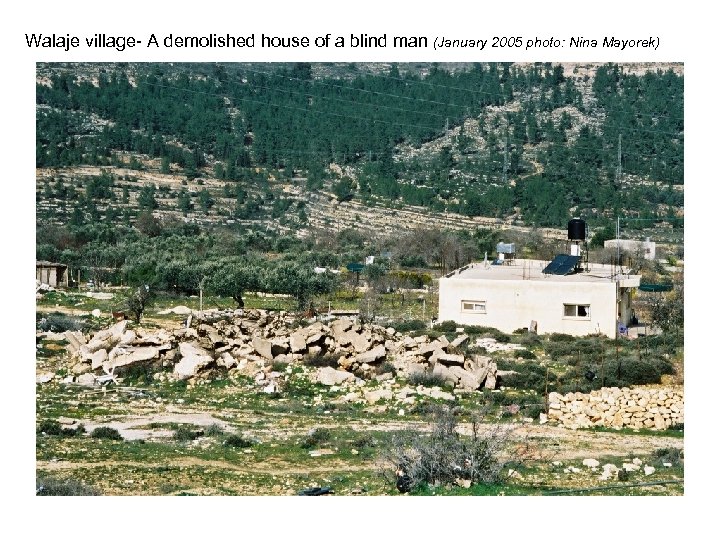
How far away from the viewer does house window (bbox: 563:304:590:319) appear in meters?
24.5

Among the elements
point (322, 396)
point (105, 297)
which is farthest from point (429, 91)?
point (322, 396)

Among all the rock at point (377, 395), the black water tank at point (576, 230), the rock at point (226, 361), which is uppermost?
the black water tank at point (576, 230)

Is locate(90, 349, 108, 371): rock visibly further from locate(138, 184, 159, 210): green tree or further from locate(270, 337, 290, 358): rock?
locate(138, 184, 159, 210): green tree

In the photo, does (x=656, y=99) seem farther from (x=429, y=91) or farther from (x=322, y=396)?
(x=322, y=396)

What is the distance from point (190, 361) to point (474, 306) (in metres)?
8.00

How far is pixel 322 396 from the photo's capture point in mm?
18406

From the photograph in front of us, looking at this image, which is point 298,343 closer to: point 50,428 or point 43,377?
point 43,377

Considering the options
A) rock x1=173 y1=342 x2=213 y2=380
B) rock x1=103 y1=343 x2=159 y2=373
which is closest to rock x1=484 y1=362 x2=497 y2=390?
rock x1=173 y1=342 x2=213 y2=380

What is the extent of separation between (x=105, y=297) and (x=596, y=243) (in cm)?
2104

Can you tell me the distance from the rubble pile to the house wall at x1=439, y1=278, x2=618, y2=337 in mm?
2754

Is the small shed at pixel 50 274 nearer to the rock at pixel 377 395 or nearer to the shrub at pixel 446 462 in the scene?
the rock at pixel 377 395

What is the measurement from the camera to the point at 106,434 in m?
15.6

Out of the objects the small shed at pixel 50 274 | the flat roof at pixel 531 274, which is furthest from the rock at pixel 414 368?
the small shed at pixel 50 274

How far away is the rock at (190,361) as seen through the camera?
19.4 m
